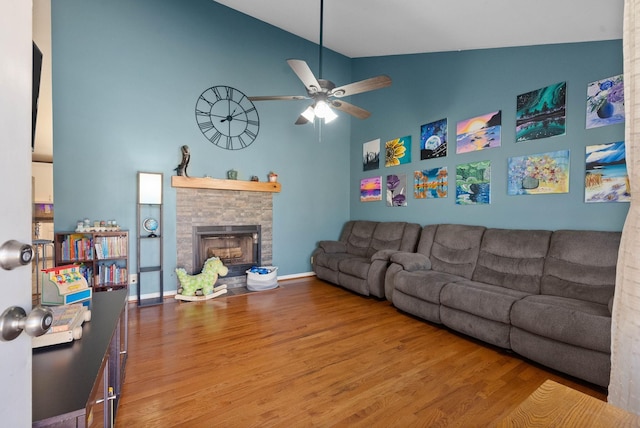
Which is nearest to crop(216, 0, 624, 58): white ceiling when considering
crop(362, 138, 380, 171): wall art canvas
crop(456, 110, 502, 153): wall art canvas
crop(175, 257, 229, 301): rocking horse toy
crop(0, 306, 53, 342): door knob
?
crop(456, 110, 502, 153): wall art canvas

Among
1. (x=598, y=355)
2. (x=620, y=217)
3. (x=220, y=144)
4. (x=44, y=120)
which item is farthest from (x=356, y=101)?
(x=598, y=355)

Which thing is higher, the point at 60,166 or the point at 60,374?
the point at 60,166

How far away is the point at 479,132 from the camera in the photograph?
11.4ft

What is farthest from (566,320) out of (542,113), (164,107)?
(164,107)

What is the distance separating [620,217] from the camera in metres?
2.46

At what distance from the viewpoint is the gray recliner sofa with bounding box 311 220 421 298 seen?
148 inches

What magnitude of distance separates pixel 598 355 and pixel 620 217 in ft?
4.23

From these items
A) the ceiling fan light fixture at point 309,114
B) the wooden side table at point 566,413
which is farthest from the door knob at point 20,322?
the ceiling fan light fixture at point 309,114

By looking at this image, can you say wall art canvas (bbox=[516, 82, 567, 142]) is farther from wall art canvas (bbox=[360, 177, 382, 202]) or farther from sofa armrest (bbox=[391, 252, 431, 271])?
wall art canvas (bbox=[360, 177, 382, 202])

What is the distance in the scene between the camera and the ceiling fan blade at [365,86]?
2.46m

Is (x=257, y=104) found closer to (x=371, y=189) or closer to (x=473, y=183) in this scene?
(x=371, y=189)

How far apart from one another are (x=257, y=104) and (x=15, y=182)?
435 centimetres

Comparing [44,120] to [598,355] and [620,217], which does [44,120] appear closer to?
[598,355]

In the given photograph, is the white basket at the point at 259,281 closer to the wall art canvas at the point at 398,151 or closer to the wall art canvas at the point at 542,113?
the wall art canvas at the point at 398,151
